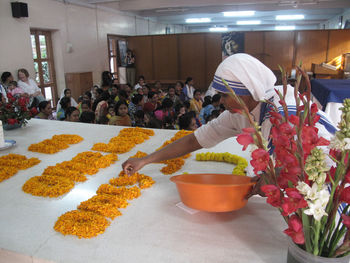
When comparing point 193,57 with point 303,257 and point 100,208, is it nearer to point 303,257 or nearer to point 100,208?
point 100,208

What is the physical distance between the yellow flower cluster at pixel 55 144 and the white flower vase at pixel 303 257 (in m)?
1.82

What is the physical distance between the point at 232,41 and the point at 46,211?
9.52 m

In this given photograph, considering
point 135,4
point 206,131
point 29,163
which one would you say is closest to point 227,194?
point 206,131

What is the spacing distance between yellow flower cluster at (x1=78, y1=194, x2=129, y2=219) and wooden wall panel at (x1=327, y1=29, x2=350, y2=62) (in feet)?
33.1

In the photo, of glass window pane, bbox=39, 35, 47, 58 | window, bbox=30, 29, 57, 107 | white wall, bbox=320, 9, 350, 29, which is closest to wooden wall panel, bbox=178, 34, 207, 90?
window, bbox=30, 29, 57, 107

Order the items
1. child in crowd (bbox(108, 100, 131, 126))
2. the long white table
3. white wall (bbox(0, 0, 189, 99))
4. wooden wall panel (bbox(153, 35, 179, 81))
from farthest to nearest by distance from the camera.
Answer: wooden wall panel (bbox(153, 35, 179, 81)), white wall (bbox(0, 0, 189, 99)), child in crowd (bbox(108, 100, 131, 126)), the long white table

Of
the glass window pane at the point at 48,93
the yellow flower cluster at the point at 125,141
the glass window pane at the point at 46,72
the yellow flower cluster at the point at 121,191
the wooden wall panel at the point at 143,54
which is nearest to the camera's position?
the yellow flower cluster at the point at 121,191

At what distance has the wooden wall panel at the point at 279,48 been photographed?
980 cm

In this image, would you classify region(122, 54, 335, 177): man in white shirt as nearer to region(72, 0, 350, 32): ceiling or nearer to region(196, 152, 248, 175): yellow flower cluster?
region(196, 152, 248, 175): yellow flower cluster

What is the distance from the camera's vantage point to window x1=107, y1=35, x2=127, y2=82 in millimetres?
10219

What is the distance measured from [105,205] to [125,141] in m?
1.04

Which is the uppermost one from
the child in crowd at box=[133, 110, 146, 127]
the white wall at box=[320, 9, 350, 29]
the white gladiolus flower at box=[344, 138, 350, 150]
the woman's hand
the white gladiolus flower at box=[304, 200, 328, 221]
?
the white wall at box=[320, 9, 350, 29]

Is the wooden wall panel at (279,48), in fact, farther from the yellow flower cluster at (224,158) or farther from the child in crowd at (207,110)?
the yellow flower cluster at (224,158)

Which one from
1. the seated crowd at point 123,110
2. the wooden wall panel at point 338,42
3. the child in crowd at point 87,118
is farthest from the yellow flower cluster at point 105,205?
the wooden wall panel at point 338,42
